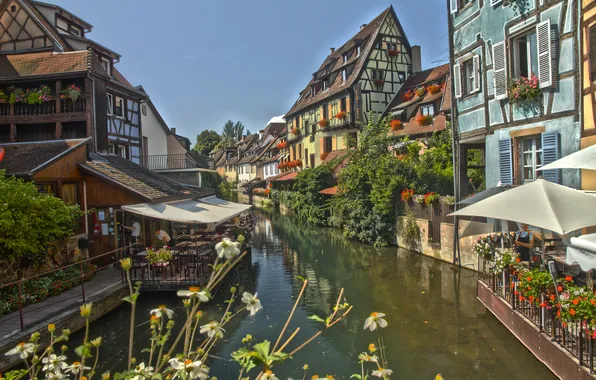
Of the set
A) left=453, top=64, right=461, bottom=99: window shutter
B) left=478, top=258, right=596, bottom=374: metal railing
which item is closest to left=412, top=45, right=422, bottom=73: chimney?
left=453, top=64, right=461, bottom=99: window shutter

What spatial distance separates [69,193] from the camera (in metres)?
12.8

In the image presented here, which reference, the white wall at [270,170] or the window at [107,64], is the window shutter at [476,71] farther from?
the white wall at [270,170]

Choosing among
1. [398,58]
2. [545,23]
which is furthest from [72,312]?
[398,58]

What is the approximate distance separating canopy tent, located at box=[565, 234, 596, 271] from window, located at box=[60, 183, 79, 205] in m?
12.5

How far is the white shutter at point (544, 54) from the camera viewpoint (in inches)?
384

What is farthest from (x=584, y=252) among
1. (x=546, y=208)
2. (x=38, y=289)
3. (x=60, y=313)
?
(x=38, y=289)

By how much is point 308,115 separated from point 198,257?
2721 centimetres

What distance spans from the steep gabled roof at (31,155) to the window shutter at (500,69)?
41.1 ft

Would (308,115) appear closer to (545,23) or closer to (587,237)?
(545,23)

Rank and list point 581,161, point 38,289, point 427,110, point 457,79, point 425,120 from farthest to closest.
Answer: point 427,110 < point 425,120 < point 457,79 < point 38,289 < point 581,161

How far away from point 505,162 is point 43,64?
17480 mm

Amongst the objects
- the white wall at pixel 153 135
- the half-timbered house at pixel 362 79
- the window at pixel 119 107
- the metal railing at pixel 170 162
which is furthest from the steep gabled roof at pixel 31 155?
the half-timbered house at pixel 362 79

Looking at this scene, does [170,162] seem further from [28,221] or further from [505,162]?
[505,162]

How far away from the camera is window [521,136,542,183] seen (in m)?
10.8
